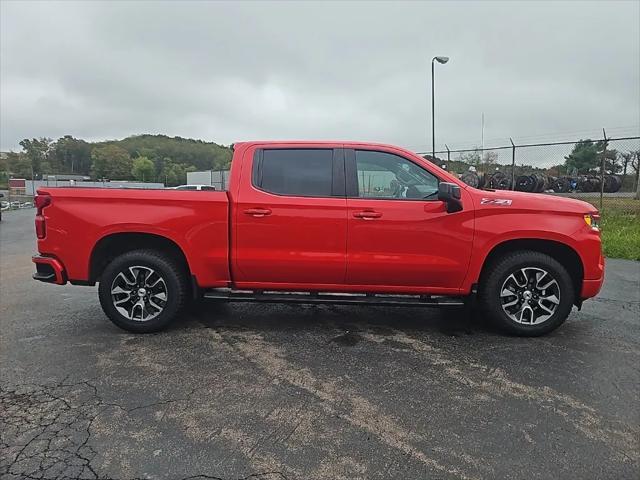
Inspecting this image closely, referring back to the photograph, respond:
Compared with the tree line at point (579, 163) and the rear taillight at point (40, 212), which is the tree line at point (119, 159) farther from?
the rear taillight at point (40, 212)

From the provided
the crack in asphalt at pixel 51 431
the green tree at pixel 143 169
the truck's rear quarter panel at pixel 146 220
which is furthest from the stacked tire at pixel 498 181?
the green tree at pixel 143 169

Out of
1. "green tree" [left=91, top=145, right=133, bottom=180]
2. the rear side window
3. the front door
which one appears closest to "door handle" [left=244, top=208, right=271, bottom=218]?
the rear side window

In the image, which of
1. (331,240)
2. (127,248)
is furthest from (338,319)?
(127,248)

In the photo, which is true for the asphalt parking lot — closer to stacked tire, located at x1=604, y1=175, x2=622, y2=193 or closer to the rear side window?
the rear side window

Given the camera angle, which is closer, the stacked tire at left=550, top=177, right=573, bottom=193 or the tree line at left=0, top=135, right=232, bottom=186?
the stacked tire at left=550, top=177, right=573, bottom=193

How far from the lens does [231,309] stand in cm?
547

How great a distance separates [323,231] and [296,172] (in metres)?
0.66

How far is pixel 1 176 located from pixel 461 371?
6009cm

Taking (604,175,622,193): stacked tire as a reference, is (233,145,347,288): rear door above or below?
below

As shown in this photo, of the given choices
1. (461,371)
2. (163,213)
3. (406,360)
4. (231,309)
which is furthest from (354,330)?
(163,213)

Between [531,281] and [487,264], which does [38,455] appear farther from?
[531,281]

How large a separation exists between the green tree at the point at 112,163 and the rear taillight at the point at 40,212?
57402 millimetres

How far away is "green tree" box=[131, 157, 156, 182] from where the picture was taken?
183ft

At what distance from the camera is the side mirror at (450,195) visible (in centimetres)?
412
